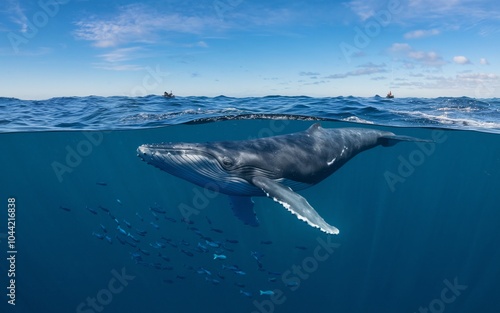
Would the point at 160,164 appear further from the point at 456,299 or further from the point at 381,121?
the point at 456,299

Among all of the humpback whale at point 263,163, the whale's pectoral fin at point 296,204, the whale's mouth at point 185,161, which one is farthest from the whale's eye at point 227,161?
the whale's pectoral fin at point 296,204

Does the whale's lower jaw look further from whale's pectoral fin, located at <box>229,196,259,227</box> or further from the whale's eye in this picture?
whale's pectoral fin, located at <box>229,196,259,227</box>

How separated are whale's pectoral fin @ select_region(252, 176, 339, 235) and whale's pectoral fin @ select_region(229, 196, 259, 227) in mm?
2224

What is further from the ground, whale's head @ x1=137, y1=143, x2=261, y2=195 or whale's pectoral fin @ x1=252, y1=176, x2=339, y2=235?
whale's head @ x1=137, y1=143, x2=261, y2=195

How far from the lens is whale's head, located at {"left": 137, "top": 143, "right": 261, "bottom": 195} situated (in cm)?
601

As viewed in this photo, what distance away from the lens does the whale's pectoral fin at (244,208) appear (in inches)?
351

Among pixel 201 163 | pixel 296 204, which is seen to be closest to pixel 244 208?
pixel 201 163

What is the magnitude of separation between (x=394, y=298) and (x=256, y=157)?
2029 cm

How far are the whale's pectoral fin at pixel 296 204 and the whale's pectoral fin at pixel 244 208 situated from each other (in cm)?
222

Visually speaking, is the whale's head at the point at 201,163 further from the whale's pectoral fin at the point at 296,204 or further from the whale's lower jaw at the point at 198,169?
the whale's pectoral fin at the point at 296,204

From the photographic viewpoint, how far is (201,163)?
657cm

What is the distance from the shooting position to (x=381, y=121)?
19.5 meters

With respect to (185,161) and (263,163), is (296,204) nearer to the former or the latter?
(263,163)

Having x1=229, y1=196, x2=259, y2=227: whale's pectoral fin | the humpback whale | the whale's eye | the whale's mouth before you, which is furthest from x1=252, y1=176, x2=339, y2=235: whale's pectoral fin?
x1=229, y1=196, x2=259, y2=227: whale's pectoral fin
